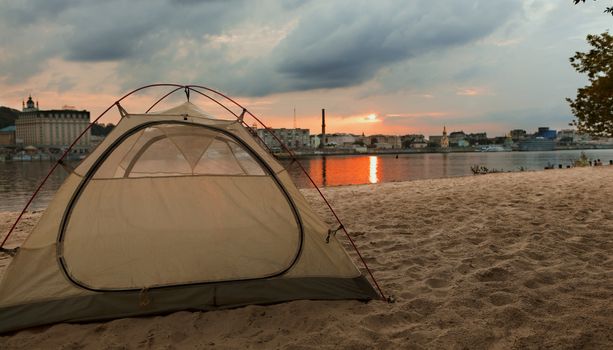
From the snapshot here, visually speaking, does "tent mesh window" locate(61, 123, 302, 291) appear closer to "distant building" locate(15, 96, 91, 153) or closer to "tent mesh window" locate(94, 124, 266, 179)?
"tent mesh window" locate(94, 124, 266, 179)

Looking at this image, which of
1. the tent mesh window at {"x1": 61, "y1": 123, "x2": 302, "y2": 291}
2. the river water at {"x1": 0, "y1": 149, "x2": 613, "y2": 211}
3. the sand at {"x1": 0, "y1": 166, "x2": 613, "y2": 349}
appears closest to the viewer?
the sand at {"x1": 0, "y1": 166, "x2": 613, "y2": 349}

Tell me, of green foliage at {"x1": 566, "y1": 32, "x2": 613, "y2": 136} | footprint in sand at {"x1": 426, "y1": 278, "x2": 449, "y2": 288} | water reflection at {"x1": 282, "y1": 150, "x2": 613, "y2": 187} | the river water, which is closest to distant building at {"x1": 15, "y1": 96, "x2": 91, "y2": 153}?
the river water

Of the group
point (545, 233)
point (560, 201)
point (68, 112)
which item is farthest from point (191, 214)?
point (68, 112)

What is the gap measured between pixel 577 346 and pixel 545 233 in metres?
3.71

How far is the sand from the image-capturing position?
11.0 feet

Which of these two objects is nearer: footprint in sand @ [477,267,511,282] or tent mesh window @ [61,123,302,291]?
tent mesh window @ [61,123,302,291]

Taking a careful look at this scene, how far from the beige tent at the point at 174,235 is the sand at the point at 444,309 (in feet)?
0.81

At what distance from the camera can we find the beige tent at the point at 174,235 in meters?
4.02

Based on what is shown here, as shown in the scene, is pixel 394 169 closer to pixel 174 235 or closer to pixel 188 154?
pixel 188 154

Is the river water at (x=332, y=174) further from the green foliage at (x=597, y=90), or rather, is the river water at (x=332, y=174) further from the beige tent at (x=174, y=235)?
the green foliage at (x=597, y=90)

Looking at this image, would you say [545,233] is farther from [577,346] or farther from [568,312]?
[577,346]

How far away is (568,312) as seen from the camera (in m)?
3.70

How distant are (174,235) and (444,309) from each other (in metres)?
2.93

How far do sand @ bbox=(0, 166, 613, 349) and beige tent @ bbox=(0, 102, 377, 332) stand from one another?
247 millimetres
